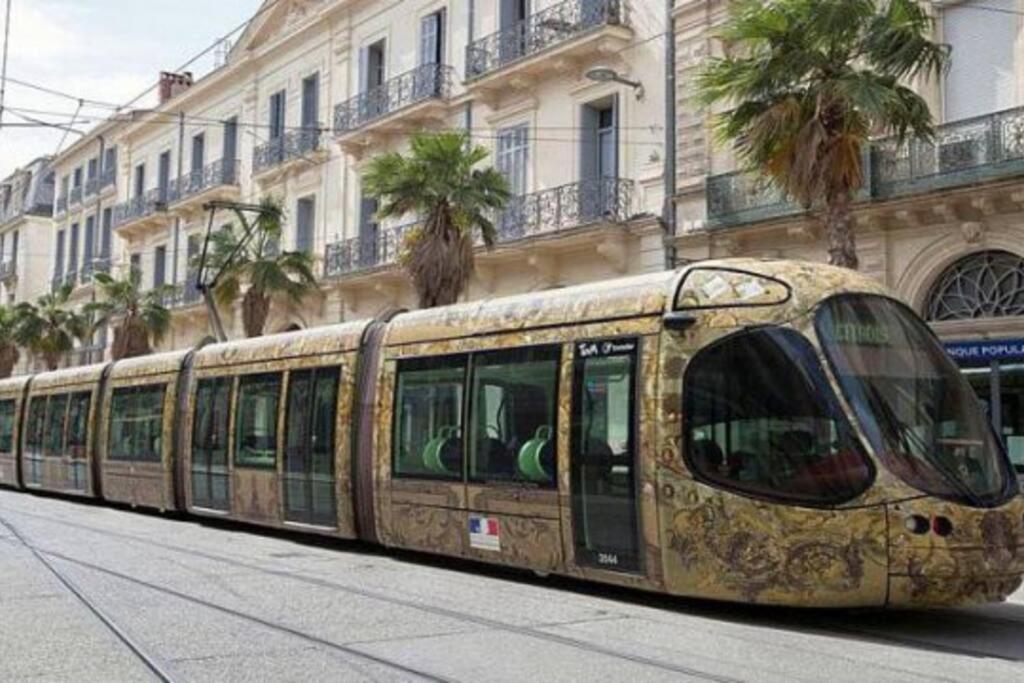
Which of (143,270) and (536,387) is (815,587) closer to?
(536,387)

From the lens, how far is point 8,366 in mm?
47062

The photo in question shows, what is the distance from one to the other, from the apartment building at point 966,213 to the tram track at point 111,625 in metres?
10.3

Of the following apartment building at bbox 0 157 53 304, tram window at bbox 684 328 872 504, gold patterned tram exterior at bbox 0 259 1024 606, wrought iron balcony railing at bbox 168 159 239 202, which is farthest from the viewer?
apartment building at bbox 0 157 53 304

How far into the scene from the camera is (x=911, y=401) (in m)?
8.42

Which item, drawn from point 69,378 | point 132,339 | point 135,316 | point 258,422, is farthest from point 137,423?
point 135,316

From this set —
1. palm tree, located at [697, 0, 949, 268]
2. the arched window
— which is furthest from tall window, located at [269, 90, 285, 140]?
palm tree, located at [697, 0, 949, 268]

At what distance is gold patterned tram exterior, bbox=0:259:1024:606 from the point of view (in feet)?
26.6

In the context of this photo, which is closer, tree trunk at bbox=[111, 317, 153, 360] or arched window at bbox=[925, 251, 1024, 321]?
arched window at bbox=[925, 251, 1024, 321]

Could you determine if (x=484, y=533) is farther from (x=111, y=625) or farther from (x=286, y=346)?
(x=286, y=346)

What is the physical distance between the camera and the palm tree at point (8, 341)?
4447cm

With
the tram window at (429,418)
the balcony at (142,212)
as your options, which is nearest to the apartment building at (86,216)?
the balcony at (142,212)

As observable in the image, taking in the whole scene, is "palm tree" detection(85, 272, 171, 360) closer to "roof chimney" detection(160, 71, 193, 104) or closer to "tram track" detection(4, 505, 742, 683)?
"roof chimney" detection(160, 71, 193, 104)

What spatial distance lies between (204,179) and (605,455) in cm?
Answer: 2933

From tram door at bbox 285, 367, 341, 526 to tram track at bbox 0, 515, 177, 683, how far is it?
282cm
